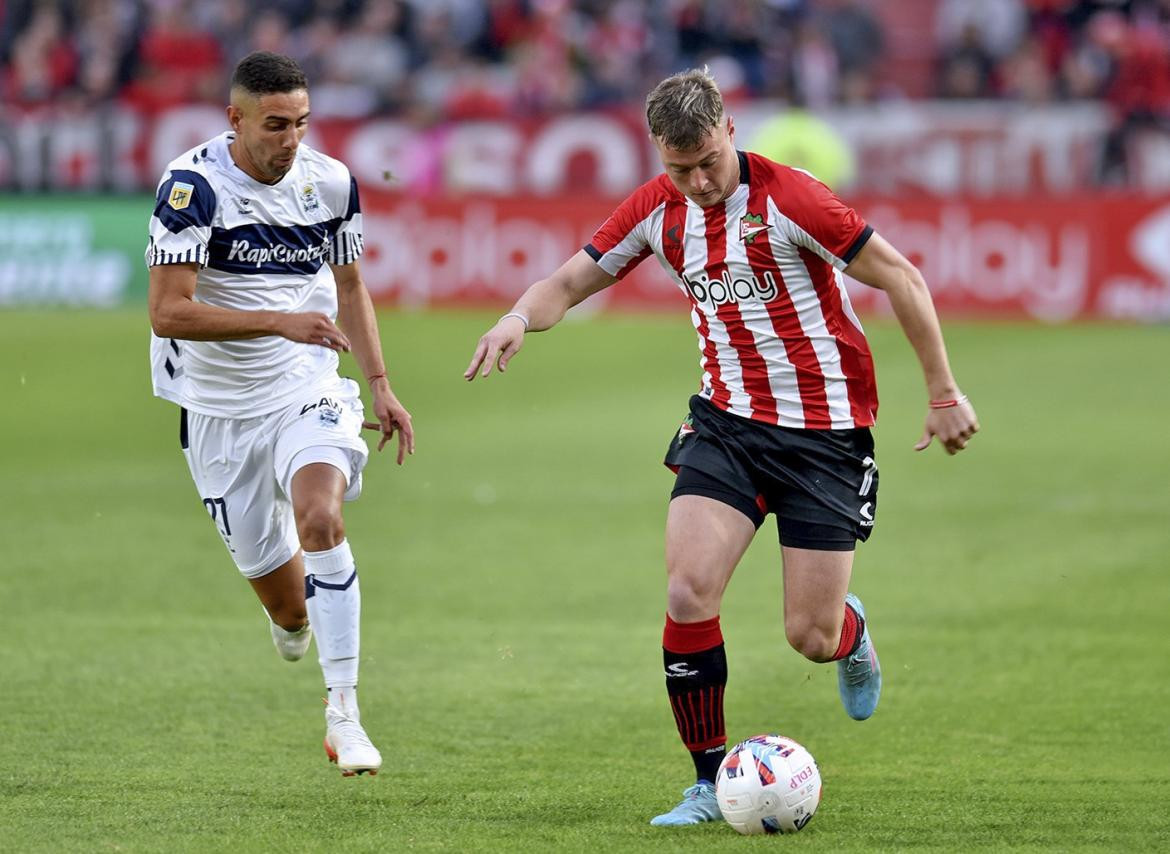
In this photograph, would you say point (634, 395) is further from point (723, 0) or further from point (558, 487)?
point (723, 0)

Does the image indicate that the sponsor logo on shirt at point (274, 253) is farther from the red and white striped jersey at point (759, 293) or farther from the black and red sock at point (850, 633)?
the black and red sock at point (850, 633)

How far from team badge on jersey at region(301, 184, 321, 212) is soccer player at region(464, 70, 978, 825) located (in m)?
0.99

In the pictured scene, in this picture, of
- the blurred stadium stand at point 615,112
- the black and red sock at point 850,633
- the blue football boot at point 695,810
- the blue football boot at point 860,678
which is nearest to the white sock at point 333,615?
the blue football boot at point 695,810

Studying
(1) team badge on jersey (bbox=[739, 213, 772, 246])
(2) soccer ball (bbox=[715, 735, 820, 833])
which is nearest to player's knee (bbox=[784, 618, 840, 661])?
(2) soccer ball (bbox=[715, 735, 820, 833])

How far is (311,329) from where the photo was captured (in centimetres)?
600

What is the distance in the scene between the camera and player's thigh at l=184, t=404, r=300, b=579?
6.99 meters

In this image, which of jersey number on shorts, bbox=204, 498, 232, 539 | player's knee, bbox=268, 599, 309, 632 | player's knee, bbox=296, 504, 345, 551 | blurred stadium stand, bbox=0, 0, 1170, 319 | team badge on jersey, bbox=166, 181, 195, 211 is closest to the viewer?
player's knee, bbox=296, 504, 345, 551

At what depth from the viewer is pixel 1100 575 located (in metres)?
10.2

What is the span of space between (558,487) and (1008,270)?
9.83m

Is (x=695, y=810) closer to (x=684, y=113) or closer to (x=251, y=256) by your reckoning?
(x=684, y=113)

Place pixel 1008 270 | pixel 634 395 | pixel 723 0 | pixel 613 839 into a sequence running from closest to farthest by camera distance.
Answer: pixel 613 839
pixel 634 395
pixel 1008 270
pixel 723 0

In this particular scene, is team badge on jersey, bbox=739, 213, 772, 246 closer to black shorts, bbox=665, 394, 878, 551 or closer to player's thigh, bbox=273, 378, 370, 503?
black shorts, bbox=665, 394, 878, 551

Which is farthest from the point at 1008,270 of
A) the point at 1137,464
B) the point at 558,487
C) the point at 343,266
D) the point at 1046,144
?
the point at 343,266

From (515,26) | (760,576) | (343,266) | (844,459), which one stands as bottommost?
(760,576)
